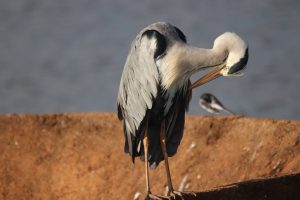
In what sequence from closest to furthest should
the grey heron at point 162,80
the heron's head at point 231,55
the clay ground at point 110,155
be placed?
the heron's head at point 231,55
the grey heron at point 162,80
the clay ground at point 110,155

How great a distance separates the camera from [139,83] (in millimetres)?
6887

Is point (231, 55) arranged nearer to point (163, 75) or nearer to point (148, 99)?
point (163, 75)

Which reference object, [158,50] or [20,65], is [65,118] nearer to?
[158,50]

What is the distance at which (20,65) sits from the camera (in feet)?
50.6

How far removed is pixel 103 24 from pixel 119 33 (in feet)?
3.12

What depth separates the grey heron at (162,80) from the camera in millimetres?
6777

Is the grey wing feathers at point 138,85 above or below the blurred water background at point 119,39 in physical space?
below

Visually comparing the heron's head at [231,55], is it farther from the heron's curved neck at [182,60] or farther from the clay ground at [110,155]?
the clay ground at [110,155]

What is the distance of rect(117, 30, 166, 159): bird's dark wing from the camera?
6812 mm

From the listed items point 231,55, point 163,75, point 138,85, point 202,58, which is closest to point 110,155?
point 138,85

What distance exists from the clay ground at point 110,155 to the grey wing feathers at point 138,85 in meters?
1.13

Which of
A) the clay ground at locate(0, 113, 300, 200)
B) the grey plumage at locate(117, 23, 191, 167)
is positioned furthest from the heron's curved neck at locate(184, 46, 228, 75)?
the clay ground at locate(0, 113, 300, 200)

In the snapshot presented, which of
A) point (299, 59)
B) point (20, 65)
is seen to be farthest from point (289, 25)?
point (20, 65)

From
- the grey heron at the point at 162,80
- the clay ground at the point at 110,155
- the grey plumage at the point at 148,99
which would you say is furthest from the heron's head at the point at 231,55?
the clay ground at the point at 110,155
